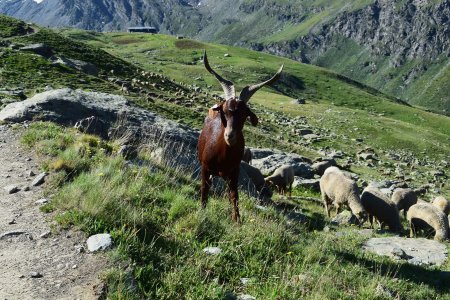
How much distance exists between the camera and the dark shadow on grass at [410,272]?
900cm

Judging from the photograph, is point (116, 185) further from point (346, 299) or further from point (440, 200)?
point (440, 200)

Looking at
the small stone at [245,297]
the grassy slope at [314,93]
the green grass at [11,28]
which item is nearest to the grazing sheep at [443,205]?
the small stone at [245,297]

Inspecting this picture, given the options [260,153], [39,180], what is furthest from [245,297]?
[260,153]

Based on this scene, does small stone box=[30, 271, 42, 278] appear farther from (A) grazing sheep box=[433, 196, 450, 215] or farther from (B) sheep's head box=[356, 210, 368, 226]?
(A) grazing sheep box=[433, 196, 450, 215]

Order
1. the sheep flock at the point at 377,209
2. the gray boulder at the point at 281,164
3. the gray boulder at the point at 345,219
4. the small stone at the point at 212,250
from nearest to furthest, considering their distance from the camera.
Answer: the small stone at the point at 212,250 < the gray boulder at the point at 345,219 < the sheep flock at the point at 377,209 < the gray boulder at the point at 281,164

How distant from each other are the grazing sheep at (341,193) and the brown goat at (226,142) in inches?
281

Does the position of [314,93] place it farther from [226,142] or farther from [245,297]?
[245,297]

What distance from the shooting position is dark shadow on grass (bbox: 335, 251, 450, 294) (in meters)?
9.00

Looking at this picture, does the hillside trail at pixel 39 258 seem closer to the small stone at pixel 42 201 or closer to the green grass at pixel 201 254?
the small stone at pixel 42 201

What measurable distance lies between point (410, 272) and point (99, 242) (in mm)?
6663

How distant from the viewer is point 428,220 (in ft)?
52.1

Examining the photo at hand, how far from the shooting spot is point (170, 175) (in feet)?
41.4

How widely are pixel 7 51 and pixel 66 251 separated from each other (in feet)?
112

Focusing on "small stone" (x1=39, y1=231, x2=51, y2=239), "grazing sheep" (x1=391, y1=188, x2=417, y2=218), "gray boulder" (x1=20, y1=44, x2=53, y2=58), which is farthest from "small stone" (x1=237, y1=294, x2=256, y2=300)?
"gray boulder" (x1=20, y1=44, x2=53, y2=58)
